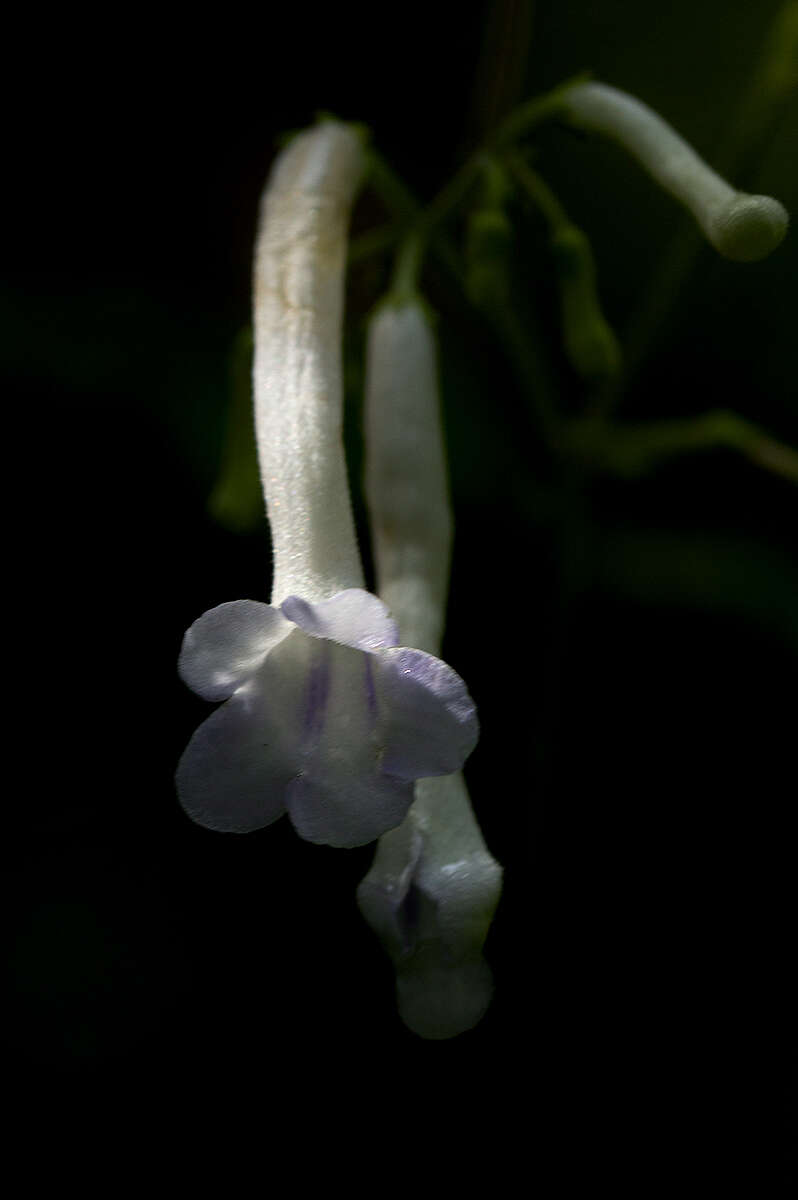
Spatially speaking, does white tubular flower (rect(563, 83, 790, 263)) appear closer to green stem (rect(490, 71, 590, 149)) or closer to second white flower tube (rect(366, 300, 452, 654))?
green stem (rect(490, 71, 590, 149))

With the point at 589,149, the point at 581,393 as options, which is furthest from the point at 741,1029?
the point at 589,149

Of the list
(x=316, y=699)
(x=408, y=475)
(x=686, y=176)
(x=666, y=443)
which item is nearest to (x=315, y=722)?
(x=316, y=699)

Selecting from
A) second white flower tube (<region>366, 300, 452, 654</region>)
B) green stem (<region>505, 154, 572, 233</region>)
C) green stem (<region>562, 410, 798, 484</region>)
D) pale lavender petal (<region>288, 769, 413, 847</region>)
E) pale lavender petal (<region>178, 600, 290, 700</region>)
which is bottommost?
pale lavender petal (<region>288, 769, 413, 847</region>)

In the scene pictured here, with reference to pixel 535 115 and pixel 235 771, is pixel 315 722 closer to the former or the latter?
pixel 235 771

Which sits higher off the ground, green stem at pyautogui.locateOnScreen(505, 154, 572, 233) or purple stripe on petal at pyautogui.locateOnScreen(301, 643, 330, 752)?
green stem at pyautogui.locateOnScreen(505, 154, 572, 233)

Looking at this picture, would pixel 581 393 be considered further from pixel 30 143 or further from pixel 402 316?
pixel 30 143

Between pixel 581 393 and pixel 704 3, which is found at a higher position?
pixel 704 3

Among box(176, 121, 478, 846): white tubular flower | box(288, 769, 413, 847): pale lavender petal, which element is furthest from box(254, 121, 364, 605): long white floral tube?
box(288, 769, 413, 847): pale lavender petal
